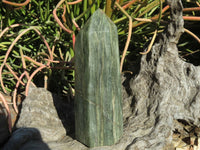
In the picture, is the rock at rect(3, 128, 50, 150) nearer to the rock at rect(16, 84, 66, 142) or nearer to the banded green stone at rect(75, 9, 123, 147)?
the rock at rect(16, 84, 66, 142)

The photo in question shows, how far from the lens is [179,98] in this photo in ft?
2.69

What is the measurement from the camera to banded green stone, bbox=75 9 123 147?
0.70m

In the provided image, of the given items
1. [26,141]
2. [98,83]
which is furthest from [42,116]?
[98,83]

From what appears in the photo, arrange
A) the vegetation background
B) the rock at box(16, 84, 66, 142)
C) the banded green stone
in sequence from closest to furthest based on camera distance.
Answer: the banded green stone
the rock at box(16, 84, 66, 142)
the vegetation background

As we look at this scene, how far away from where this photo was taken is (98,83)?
2.37 feet

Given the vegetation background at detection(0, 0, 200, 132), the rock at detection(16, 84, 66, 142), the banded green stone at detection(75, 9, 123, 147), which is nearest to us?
the banded green stone at detection(75, 9, 123, 147)

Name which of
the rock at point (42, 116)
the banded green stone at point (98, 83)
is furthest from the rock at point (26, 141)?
the banded green stone at point (98, 83)

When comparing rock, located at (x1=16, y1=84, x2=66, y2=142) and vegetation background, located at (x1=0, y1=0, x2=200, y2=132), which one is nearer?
rock, located at (x1=16, y1=84, x2=66, y2=142)

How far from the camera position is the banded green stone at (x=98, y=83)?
0.70 meters

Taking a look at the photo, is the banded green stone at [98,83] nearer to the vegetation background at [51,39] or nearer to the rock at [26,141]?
the rock at [26,141]

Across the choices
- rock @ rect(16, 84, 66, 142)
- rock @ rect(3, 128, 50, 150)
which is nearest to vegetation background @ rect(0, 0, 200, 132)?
rock @ rect(16, 84, 66, 142)

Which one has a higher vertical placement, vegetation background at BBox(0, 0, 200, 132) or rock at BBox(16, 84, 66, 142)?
vegetation background at BBox(0, 0, 200, 132)

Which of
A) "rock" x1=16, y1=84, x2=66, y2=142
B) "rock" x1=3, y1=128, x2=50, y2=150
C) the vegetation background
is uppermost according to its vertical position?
the vegetation background

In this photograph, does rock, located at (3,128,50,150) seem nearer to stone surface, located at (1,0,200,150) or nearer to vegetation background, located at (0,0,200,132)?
stone surface, located at (1,0,200,150)
